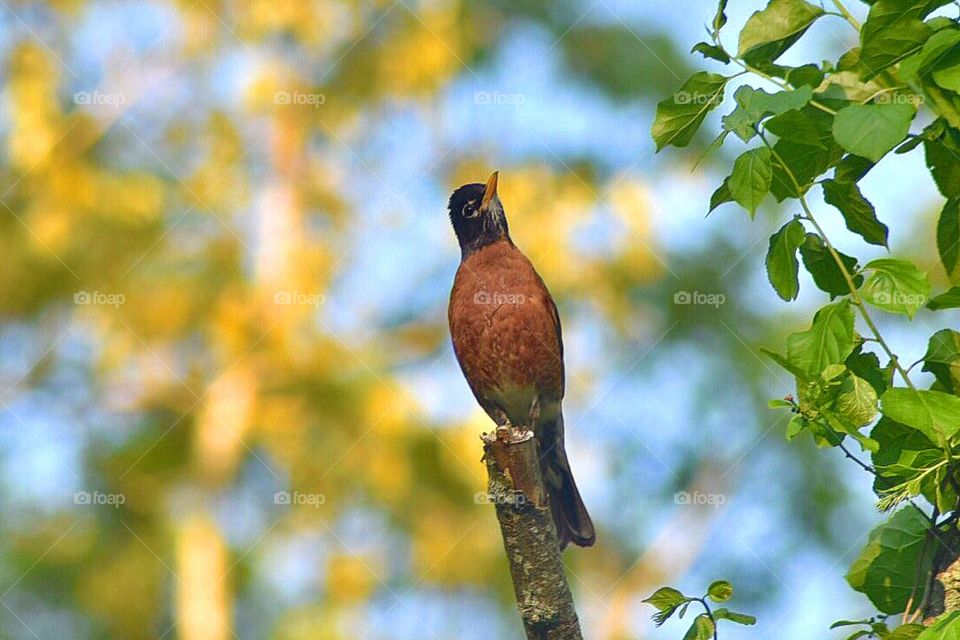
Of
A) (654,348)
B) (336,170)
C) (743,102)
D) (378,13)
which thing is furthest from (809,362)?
(378,13)

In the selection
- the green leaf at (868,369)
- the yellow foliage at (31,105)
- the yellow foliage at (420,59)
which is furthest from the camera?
the yellow foliage at (31,105)

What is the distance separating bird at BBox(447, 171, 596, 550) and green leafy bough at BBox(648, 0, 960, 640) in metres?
2.63

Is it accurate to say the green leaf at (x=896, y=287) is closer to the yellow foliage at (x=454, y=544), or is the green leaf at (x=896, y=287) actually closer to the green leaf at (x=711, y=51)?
the green leaf at (x=711, y=51)

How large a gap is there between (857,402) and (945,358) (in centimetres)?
19

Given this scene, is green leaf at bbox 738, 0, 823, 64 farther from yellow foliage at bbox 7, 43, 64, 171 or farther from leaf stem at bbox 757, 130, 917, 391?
yellow foliage at bbox 7, 43, 64, 171

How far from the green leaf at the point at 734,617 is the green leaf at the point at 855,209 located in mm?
633

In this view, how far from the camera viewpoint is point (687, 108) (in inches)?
68.9

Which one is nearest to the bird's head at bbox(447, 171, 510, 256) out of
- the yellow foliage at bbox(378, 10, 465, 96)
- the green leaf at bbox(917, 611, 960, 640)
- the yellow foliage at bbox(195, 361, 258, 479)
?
the green leaf at bbox(917, 611, 960, 640)

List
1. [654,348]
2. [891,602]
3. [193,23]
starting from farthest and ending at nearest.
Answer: [193,23]
[654,348]
[891,602]

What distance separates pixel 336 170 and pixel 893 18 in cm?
815

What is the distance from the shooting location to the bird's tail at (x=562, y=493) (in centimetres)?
447

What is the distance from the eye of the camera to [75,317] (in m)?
9.27

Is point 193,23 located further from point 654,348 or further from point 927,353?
point 927,353

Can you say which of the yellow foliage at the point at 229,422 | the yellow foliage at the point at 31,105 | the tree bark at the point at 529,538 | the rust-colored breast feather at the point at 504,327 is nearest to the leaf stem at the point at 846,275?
the tree bark at the point at 529,538
